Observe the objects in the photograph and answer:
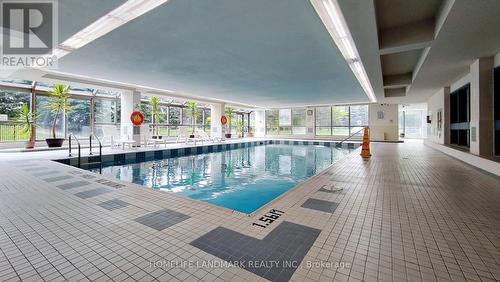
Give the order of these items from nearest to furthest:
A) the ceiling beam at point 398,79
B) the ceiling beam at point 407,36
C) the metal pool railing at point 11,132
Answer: the ceiling beam at point 407,36 < the ceiling beam at point 398,79 < the metal pool railing at point 11,132

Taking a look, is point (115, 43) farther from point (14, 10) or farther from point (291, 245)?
point (291, 245)

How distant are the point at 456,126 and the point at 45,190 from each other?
10424mm

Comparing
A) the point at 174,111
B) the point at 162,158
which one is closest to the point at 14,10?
the point at 162,158

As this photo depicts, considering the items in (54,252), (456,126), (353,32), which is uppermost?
(353,32)

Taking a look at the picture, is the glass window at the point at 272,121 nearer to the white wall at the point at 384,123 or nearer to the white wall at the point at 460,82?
the white wall at the point at 384,123

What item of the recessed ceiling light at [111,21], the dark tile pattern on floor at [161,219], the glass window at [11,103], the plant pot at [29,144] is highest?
the recessed ceiling light at [111,21]

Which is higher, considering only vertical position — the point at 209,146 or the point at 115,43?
the point at 115,43

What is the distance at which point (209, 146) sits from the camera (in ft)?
34.0

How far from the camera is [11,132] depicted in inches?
313

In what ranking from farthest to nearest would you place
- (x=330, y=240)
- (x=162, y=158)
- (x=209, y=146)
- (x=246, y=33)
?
(x=209, y=146)
(x=162, y=158)
(x=246, y=33)
(x=330, y=240)

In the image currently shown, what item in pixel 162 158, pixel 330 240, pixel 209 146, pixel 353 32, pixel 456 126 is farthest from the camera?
pixel 209 146

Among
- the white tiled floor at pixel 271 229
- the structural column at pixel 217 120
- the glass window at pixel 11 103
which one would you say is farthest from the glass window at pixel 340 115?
the glass window at pixel 11 103

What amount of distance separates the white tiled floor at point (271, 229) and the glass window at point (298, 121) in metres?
14.1

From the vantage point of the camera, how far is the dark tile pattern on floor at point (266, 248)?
1452 mm
